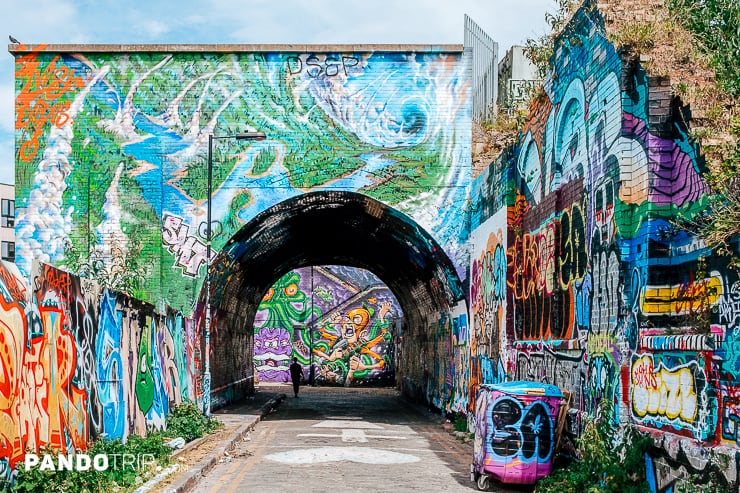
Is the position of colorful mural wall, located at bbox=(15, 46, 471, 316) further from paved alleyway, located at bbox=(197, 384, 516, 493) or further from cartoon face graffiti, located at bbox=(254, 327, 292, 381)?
cartoon face graffiti, located at bbox=(254, 327, 292, 381)

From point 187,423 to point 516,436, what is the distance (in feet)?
26.7

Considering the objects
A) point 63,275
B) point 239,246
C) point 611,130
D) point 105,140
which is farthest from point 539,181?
point 105,140

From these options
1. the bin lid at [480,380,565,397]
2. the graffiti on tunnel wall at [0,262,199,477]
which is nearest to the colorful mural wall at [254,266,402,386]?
the graffiti on tunnel wall at [0,262,199,477]

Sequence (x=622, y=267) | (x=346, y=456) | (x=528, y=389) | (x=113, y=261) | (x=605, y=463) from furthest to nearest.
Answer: (x=113, y=261)
(x=346, y=456)
(x=528, y=389)
(x=622, y=267)
(x=605, y=463)

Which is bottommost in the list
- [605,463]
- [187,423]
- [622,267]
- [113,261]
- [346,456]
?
[346,456]

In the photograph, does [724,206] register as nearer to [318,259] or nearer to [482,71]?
[482,71]

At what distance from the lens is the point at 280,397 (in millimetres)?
34688

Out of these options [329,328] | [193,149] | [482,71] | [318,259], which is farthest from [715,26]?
[329,328]

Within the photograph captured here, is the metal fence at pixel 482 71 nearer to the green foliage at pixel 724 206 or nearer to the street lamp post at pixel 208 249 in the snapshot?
the street lamp post at pixel 208 249

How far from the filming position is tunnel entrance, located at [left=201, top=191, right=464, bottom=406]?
79.0 feet

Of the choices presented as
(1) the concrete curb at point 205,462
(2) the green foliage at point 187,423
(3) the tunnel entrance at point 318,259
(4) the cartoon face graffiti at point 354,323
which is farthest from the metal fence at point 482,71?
(4) the cartoon face graffiti at point 354,323

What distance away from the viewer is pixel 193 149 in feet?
77.3

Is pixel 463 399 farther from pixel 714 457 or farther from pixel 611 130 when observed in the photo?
pixel 714 457

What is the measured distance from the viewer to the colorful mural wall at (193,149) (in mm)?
23516
